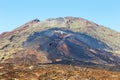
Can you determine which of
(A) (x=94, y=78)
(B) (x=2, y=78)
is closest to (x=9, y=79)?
(B) (x=2, y=78)

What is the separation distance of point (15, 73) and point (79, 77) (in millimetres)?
26799

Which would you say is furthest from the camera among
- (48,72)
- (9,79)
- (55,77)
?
(48,72)

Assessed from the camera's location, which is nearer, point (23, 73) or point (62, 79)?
point (62, 79)

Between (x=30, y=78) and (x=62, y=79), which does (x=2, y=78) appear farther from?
(x=62, y=79)

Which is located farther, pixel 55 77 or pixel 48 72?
pixel 48 72

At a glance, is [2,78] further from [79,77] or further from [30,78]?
[79,77]

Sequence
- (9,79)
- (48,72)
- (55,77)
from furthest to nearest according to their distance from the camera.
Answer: (48,72), (55,77), (9,79)

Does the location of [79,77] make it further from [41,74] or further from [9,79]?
[9,79]

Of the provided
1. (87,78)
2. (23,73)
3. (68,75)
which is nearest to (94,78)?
(87,78)

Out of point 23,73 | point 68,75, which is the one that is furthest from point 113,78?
point 23,73

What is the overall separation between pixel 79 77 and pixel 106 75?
54.2 feet

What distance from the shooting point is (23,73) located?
132125 millimetres

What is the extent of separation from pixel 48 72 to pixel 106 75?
84.9ft

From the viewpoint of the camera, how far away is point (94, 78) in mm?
127750
